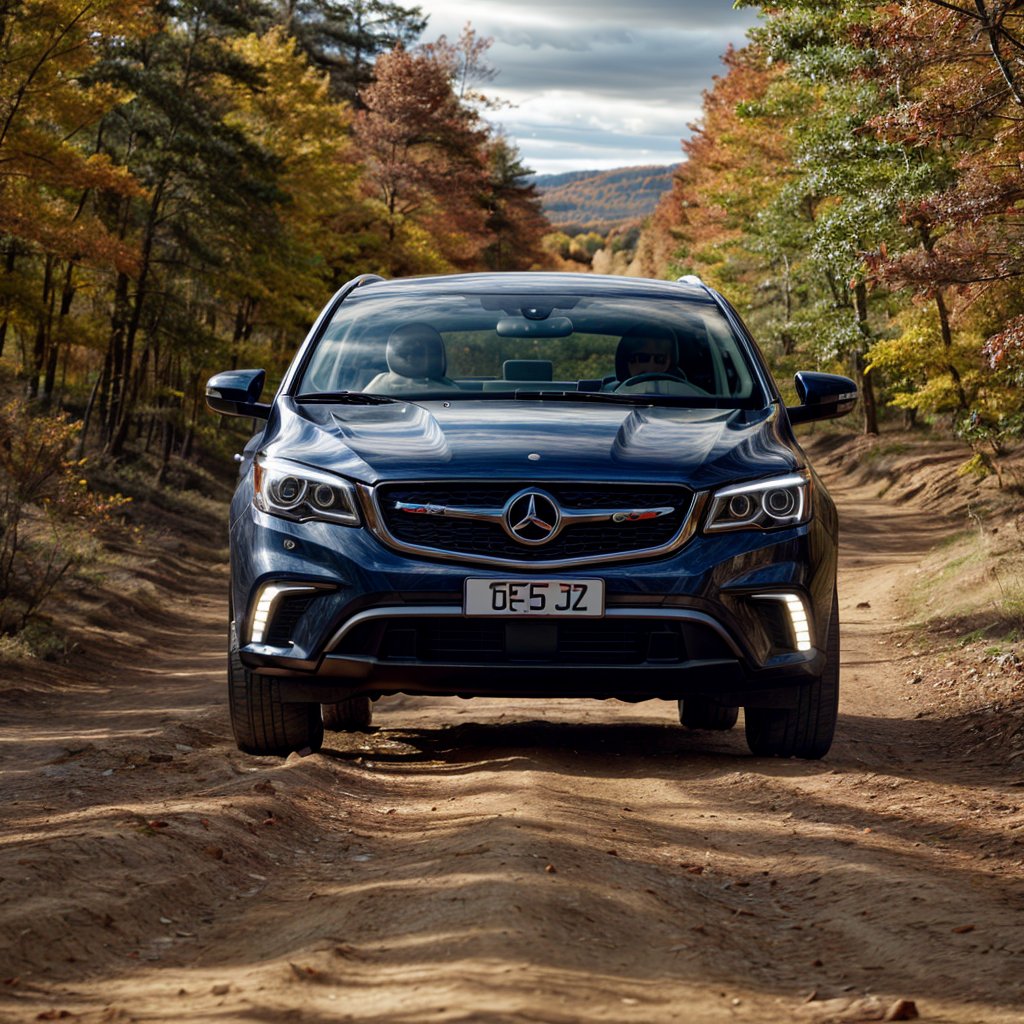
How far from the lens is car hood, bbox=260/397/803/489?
18.4 ft

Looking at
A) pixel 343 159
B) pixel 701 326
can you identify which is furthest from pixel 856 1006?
pixel 343 159

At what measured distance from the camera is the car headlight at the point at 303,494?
5.65 m

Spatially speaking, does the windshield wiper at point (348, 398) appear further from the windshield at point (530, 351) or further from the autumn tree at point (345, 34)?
the autumn tree at point (345, 34)

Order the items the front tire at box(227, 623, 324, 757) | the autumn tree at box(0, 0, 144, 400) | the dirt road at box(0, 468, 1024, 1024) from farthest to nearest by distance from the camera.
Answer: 1. the autumn tree at box(0, 0, 144, 400)
2. the front tire at box(227, 623, 324, 757)
3. the dirt road at box(0, 468, 1024, 1024)

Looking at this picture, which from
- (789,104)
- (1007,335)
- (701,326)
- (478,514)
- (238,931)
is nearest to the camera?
(238,931)

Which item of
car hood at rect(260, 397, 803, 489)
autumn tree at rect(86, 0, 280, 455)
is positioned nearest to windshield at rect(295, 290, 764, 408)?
car hood at rect(260, 397, 803, 489)

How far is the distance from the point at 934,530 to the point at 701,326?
59.8 feet

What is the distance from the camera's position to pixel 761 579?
5.65m

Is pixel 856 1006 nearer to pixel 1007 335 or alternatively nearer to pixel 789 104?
pixel 1007 335

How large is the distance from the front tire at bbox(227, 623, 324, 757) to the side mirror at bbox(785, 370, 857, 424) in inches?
99.4

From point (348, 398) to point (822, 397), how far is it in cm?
211

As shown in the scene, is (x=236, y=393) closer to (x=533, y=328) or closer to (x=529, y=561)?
(x=533, y=328)

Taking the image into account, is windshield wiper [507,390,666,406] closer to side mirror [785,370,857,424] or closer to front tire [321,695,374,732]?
side mirror [785,370,857,424]

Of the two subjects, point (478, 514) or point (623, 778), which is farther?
point (623, 778)
